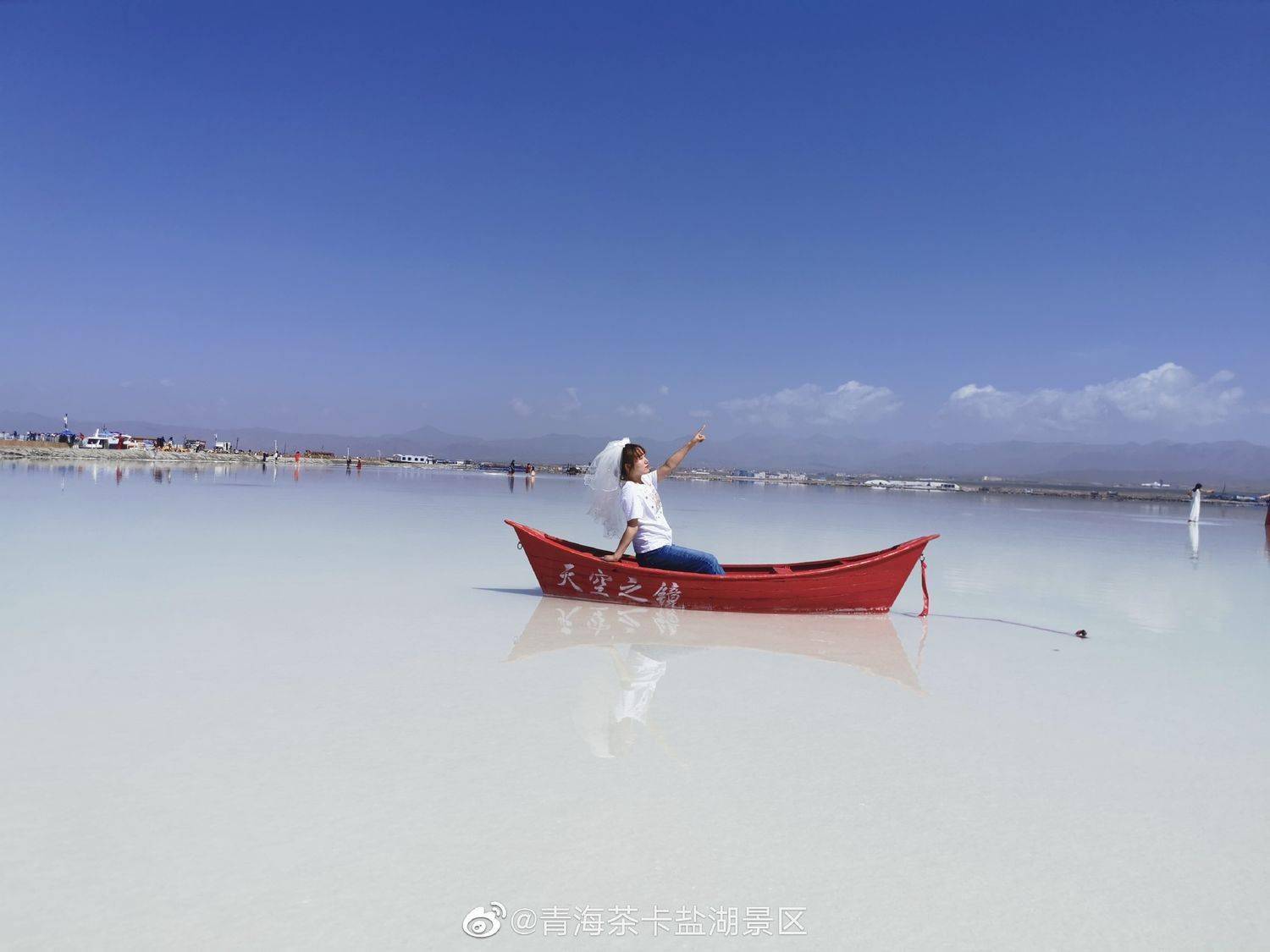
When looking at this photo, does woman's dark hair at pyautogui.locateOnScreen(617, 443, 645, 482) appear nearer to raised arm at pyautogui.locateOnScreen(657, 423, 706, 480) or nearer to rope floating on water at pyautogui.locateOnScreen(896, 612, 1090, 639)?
raised arm at pyautogui.locateOnScreen(657, 423, 706, 480)

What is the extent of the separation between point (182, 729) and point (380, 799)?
4.98 ft

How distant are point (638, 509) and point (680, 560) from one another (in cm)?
71

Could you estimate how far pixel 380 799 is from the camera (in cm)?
354

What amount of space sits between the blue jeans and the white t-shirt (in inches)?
2.9

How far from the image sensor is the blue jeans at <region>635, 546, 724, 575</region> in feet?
28.7

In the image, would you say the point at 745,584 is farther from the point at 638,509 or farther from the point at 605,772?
the point at 605,772

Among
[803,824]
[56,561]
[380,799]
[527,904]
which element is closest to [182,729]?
[380,799]

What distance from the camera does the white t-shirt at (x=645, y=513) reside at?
28.6ft

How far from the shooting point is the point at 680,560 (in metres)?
8.78

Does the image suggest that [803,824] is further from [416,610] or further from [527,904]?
[416,610]
